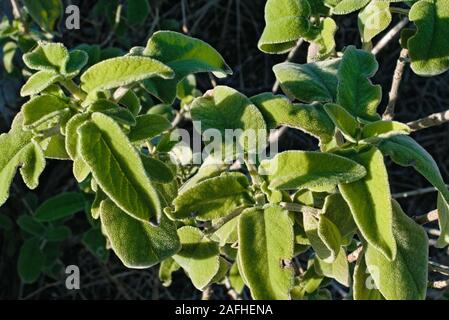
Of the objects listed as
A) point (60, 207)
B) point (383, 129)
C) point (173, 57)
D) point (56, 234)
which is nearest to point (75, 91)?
point (173, 57)

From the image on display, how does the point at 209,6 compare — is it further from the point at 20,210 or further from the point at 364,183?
the point at 364,183

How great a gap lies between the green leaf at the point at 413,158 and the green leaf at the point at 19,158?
443mm

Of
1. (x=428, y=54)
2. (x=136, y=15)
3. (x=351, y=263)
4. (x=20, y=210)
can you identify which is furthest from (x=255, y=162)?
(x=20, y=210)

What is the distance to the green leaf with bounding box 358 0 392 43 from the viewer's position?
1.02 meters

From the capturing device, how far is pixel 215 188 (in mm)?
852

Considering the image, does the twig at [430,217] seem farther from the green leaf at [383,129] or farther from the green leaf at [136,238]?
the green leaf at [136,238]

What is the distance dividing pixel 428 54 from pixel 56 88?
540 millimetres

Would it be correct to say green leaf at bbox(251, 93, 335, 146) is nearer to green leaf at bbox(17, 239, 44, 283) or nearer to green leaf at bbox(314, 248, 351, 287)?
green leaf at bbox(314, 248, 351, 287)

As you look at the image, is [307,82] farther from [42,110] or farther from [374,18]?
[42,110]

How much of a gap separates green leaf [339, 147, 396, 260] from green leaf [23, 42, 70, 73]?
0.39m

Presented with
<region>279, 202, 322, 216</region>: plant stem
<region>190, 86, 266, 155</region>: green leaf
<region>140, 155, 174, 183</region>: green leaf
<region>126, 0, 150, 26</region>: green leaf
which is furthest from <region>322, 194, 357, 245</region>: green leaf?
<region>126, 0, 150, 26</region>: green leaf

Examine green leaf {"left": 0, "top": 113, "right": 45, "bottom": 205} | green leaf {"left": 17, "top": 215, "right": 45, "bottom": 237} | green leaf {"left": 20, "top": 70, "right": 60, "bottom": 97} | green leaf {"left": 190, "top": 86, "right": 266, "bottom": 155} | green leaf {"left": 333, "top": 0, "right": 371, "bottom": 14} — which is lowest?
green leaf {"left": 17, "top": 215, "right": 45, "bottom": 237}

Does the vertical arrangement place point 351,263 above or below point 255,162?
below

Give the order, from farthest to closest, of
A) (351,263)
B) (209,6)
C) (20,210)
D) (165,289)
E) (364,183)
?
(209,6)
(165,289)
(20,210)
(351,263)
(364,183)
